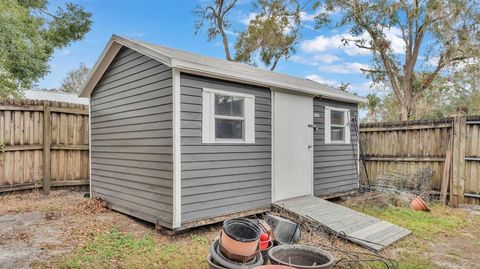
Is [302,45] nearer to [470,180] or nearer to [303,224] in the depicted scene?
[470,180]

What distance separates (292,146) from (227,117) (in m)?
1.76

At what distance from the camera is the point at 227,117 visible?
5.05 m

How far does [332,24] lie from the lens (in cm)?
1455

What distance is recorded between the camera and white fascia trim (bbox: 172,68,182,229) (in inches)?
171

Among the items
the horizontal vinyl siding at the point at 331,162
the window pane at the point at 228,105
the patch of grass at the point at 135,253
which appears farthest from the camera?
the horizontal vinyl siding at the point at 331,162

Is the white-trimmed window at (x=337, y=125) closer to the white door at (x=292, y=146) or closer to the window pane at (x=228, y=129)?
the white door at (x=292, y=146)

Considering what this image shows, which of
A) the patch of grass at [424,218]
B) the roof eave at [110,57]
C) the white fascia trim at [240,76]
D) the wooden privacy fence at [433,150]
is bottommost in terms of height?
the patch of grass at [424,218]

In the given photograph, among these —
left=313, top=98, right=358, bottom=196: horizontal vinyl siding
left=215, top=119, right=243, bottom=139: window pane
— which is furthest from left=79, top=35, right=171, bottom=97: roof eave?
left=313, top=98, right=358, bottom=196: horizontal vinyl siding

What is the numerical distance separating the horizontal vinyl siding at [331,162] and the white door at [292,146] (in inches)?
10.9

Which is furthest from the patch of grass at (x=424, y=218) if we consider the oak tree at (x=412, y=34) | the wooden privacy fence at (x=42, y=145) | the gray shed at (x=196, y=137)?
the oak tree at (x=412, y=34)

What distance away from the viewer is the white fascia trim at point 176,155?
4348 millimetres

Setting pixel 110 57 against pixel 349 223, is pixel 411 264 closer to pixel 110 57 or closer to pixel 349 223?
pixel 349 223

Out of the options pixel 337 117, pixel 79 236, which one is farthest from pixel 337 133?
pixel 79 236

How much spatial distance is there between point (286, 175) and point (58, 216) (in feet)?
14.2
